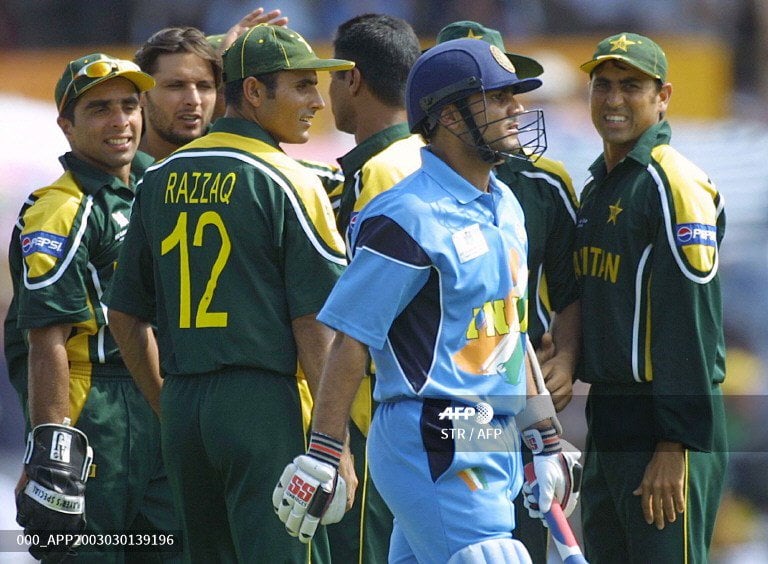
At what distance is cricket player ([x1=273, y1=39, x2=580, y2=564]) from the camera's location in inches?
149

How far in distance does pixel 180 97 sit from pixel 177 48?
0.21m

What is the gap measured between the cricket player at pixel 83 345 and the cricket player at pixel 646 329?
5.54ft

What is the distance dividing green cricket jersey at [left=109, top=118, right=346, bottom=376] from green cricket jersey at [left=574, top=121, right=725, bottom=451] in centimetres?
107

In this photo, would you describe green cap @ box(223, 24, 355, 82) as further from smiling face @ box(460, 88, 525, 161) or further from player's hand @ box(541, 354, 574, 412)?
player's hand @ box(541, 354, 574, 412)

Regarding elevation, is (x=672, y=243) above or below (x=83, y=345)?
above

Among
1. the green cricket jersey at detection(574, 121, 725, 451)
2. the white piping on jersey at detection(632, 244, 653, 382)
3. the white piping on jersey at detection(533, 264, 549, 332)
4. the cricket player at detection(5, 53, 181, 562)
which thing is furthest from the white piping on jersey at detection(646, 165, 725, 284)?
the cricket player at detection(5, 53, 181, 562)

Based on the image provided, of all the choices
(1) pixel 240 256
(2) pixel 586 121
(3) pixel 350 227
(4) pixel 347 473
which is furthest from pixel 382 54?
(2) pixel 586 121

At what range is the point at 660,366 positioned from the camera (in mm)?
4848

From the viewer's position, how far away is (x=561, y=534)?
394cm

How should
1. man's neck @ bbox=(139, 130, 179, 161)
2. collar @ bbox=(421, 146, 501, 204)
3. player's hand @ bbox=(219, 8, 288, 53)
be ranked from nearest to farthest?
collar @ bbox=(421, 146, 501, 204)
man's neck @ bbox=(139, 130, 179, 161)
player's hand @ bbox=(219, 8, 288, 53)

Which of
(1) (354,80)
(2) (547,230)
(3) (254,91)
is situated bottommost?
(2) (547,230)

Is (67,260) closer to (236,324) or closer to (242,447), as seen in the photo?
(236,324)

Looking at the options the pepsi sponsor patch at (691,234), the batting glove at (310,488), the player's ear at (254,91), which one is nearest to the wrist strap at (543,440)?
the batting glove at (310,488)

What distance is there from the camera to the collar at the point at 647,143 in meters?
5.07
